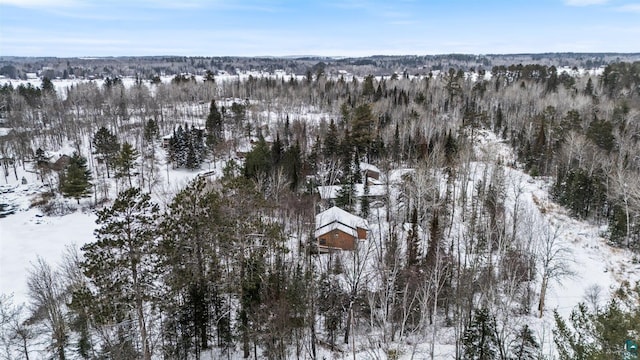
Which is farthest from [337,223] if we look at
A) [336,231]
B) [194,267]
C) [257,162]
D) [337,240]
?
[194,267]

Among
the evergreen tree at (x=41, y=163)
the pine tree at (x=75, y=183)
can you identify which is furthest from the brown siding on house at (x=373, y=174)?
the evergreen tree at (x=41, y=163)

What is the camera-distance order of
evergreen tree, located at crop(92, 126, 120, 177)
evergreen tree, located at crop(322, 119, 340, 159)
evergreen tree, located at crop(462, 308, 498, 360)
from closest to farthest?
evergreen tree, located at crop(462, 308, 498, 360)
evergreen tree, located at crop(322, 119, 340, 159)
evergreen tree, located at crop(92, 126, 120, 177)

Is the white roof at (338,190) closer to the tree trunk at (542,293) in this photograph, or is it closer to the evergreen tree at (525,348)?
the tree trunk at (542,293)

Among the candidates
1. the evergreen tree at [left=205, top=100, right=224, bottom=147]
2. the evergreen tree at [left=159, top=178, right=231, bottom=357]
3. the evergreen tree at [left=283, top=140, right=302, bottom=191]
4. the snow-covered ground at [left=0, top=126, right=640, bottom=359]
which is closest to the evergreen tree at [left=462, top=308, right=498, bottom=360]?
the snow-covered ground at [left=0, top=126, right=640, bottom=359]

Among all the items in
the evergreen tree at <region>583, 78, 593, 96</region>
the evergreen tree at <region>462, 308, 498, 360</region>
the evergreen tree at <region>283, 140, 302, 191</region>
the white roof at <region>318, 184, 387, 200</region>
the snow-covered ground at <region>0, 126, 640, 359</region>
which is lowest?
the snow-covered ground at <region>0, 126, 640, 359</region>

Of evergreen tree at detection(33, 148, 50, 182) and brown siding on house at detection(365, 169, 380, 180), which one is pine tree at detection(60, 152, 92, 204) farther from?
brown siding on house at detection(365, 169, 380, 180)

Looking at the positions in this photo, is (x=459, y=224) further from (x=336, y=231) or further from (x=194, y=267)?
(x=194, y=267)
